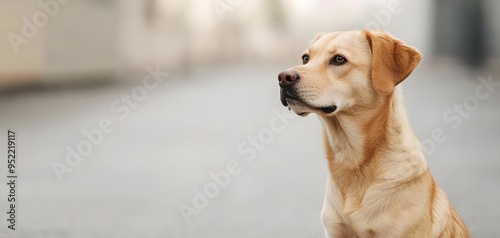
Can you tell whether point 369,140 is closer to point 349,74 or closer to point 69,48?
point 349,74

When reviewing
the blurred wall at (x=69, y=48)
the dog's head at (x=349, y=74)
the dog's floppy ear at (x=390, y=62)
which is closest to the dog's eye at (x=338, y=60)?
the dog's head at (x=349, y=74)

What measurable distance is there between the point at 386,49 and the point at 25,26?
9.34 feet

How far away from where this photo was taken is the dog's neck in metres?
2.41

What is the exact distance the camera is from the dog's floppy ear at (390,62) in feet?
7.88

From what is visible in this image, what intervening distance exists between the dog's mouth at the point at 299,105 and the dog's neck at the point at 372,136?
97 millimetres

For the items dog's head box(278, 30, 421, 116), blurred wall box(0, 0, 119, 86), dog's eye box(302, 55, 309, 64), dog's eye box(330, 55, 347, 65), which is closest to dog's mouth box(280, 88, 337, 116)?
dog's head box(278, 30, 421, 116)

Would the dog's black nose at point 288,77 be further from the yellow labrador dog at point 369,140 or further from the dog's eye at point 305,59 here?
the dog's eye at point 305,59

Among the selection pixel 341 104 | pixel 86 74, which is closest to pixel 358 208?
pixel 341 104

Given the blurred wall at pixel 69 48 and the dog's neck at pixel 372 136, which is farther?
the blurred wall at pixel 69 48

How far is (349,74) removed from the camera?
246 cm

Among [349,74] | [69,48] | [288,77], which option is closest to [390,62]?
[349,74]

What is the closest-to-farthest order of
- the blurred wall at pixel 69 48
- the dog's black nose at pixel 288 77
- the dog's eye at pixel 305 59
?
the dog's black nose at pixel 288 77, the dog's eye at pixel 305 59, the blurred wall at pixel 69 48

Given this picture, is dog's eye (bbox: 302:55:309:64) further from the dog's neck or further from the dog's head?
the dog's neck

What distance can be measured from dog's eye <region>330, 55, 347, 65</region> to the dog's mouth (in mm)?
176
